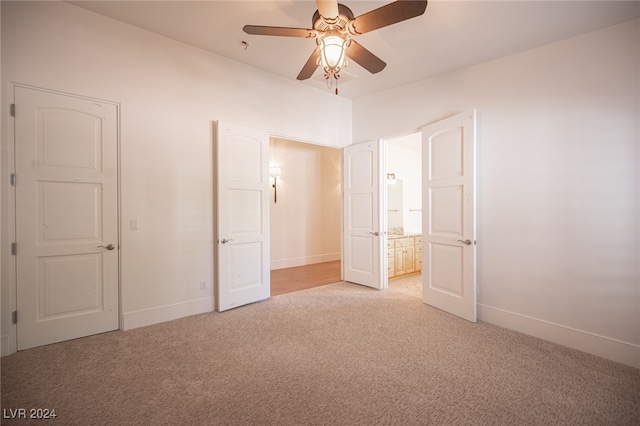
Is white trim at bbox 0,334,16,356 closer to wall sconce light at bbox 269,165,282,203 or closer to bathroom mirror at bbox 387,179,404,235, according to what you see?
wall sconce light at bbox 269,165,282,203

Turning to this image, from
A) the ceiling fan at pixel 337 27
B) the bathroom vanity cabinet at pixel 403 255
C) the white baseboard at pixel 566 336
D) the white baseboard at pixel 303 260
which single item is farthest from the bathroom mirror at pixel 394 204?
the ceiling fan at pixel 337 27

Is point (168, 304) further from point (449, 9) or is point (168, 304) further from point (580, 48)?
point (580, 48)

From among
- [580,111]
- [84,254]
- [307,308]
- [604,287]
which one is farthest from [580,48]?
[84,254]

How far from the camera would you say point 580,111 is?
2.80 metres

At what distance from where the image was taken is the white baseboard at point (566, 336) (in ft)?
8.23

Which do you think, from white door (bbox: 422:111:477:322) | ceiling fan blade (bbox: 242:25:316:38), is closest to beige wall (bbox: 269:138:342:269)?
white door (bbox: 422:111:477:322)

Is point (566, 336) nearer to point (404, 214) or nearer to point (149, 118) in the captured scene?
point (404, 214)

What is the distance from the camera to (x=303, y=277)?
5.44 meters

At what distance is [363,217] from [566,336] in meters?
2.80

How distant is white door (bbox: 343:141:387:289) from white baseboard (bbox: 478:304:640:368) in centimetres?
159

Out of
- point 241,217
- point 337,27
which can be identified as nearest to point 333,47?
point 337,27

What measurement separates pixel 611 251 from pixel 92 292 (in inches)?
193

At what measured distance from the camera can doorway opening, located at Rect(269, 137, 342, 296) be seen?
247 inches

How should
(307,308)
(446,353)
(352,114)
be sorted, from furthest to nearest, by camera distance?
A: (352,114), (307,308), (446,353)
